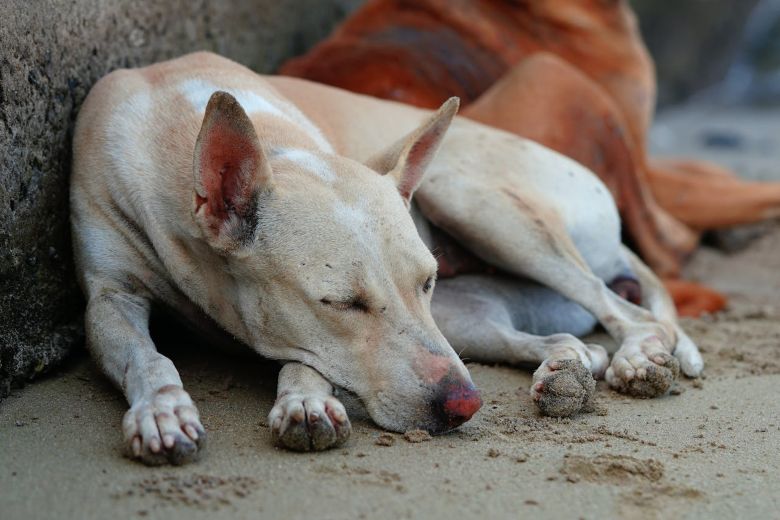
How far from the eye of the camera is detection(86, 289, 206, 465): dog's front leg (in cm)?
217

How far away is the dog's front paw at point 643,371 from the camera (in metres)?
2.92

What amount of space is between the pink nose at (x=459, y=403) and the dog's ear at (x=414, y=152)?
0.65 m

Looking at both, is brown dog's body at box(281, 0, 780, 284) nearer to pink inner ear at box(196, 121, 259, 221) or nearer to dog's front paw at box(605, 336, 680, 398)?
dog's front paw at box(605, 336, 680, 398)

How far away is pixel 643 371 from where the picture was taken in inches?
115

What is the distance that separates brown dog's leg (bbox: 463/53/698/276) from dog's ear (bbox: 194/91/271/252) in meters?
2.09

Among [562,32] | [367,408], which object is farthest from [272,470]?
[562,32]

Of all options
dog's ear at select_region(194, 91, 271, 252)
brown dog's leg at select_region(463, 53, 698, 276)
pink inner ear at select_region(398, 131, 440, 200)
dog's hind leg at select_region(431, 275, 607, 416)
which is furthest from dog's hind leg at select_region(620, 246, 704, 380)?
dog's ear at select_region(194, 91, 271, 252)

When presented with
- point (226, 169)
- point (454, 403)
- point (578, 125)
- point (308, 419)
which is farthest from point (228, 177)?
point (578, 125)

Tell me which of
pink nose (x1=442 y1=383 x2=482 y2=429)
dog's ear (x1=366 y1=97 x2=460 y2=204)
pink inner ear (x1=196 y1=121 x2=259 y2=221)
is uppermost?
pink inner ear (x1=196 y1=121 x2=259 y2=221)

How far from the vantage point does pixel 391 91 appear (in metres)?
4.68

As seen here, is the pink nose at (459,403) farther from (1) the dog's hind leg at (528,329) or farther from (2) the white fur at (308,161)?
(2) the white fur at (308,161)

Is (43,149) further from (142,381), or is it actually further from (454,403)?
(454,403)

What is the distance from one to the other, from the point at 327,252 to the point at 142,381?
0.52 meters

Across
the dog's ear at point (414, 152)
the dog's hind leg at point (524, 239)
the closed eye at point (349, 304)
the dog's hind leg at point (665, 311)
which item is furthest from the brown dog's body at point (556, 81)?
the closed eye at point (349, 304)
